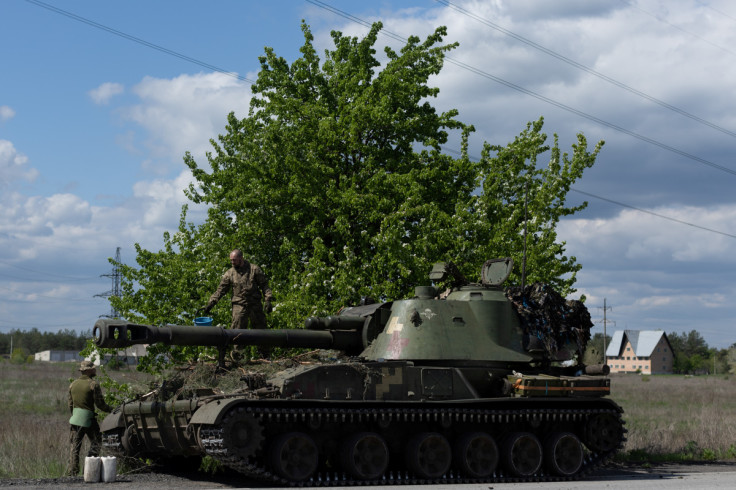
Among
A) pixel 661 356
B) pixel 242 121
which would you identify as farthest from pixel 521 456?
pixel 661 356

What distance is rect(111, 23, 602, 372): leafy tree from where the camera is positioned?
68.2 ft

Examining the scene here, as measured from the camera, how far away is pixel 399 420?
14.4 meters

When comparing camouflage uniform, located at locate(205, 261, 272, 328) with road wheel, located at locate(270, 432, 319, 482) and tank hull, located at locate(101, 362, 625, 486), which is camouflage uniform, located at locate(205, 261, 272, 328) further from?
road wheel, located at locate(270, 432, 319, 482)

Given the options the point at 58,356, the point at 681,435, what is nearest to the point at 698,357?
the point at 58,356

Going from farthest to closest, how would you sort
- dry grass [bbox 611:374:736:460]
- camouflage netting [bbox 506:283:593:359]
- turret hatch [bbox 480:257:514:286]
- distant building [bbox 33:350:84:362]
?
distant building [bbox 33:350:84:362], dry grass [bbox 611:374:736:460], turret hatch [bbox 480:257:514:286], camouflage netting [bbox 506:283:593:359]

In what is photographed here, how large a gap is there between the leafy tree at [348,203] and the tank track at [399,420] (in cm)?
567

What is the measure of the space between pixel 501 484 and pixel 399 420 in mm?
1850

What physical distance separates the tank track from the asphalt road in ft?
1.35

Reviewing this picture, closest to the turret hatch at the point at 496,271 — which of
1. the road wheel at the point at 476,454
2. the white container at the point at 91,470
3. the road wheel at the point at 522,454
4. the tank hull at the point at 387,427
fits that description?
the tank hull at the point at 387,427

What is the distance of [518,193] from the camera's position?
23438mm

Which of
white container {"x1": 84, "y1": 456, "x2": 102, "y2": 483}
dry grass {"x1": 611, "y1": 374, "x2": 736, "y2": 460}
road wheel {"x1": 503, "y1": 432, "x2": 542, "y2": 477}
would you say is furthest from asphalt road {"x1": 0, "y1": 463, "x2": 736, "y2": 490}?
dry grass {"x1": 611, "y1": 374, "x2": 736, "y2": 460}

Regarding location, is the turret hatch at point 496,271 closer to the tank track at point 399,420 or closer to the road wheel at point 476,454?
the tank track at point 399,420

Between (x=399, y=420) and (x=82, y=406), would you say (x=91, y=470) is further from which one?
(x=399, y=420)

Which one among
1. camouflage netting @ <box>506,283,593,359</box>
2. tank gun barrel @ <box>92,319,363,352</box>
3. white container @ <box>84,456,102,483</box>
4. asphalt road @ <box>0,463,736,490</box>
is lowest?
asphalt road @ <box>0,463,736,490</box>
